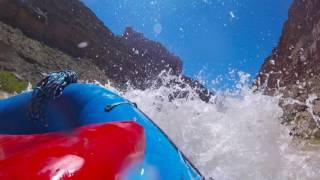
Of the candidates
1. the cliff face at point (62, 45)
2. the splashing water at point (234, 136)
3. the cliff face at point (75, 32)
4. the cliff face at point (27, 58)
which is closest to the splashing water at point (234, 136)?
the splashing water at point (234, 136)

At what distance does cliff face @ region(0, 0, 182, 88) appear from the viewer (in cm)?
5034

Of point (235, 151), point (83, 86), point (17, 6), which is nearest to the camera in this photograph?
point (83, 86)

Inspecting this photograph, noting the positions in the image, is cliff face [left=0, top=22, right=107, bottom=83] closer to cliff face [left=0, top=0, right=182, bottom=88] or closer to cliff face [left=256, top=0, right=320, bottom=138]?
cliff face [left=0, top=0, right=182, bottom=88]

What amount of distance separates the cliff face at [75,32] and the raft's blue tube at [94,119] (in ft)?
147

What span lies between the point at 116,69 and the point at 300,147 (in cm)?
5993

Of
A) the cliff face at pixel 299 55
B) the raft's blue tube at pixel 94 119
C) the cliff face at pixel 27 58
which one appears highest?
the cliff face at pixel 299 55

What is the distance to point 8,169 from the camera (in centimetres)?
260

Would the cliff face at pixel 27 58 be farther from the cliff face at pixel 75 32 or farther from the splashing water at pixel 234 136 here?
the splashing water at pixel 234 136

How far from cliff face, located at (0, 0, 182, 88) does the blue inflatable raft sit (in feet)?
147

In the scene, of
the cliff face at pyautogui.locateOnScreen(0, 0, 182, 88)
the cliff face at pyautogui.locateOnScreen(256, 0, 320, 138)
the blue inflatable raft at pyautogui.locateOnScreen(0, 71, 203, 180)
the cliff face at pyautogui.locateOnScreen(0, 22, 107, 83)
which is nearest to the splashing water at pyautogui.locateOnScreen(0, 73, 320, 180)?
the blue inflatable raft at pyautogui.locateOnScreen(0, 71, 203, 180)

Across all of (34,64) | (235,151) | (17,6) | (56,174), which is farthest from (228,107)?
(17,6)

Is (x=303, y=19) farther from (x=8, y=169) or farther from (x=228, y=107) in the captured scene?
(x=8, y=169)

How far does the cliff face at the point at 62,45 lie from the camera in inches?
1486

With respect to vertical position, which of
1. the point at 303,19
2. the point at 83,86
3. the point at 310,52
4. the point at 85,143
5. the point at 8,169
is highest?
Answer: the point at 303,19
